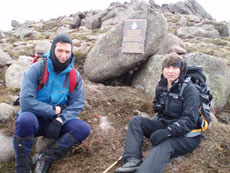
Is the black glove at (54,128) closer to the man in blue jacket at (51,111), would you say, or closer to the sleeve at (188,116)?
the man in blue jacket at (51,111)

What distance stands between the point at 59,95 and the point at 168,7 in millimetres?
67426

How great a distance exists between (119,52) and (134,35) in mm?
1063

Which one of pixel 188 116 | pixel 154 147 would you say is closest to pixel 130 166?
pixel 154 147

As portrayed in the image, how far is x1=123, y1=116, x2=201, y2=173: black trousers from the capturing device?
13.8ft

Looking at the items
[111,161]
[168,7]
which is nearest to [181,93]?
[111,161]

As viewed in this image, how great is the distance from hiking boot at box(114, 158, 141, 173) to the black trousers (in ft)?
0.32

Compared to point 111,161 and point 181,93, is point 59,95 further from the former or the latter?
point 181,93

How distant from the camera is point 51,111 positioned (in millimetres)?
4723

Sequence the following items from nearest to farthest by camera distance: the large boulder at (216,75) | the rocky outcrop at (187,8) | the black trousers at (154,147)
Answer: the black trousers at (154,147) → the large boulder at (216,75) → the rocky outcrop at (187,8)

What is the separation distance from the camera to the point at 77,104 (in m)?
5.17

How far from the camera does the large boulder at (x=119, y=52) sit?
9466 millimetres

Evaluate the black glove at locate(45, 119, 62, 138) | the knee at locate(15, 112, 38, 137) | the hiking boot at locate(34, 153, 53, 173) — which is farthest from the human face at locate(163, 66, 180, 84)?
the hiking boot at locate(34, 153, 53, 173)

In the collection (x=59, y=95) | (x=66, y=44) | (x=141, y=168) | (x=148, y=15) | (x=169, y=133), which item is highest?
(x=148, y=15)

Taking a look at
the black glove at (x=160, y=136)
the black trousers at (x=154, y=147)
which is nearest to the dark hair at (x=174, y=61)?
the black trousers at (x=154, y=147)
